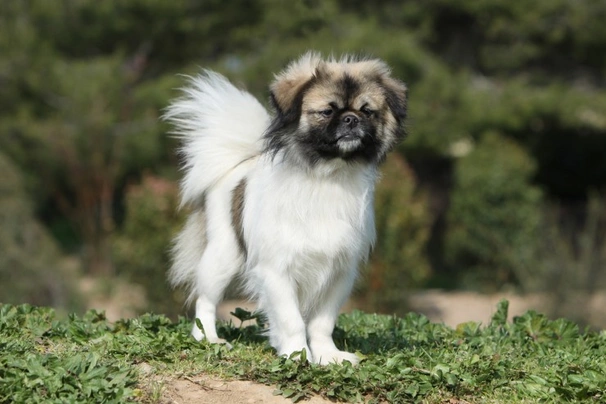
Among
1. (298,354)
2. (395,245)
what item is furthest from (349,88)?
(395,245)

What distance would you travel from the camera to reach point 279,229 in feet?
20.2

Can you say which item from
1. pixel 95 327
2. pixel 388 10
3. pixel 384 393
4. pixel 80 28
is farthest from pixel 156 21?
pixel 384 393

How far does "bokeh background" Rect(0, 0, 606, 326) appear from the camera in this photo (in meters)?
18.1

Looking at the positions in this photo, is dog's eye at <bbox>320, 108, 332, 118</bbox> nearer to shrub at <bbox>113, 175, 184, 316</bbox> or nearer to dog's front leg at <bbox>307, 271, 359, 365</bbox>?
dog's front leg at <bbox>307, 271, 359, 365</bbox>

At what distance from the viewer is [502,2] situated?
20.0m

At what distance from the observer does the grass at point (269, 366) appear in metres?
5.38

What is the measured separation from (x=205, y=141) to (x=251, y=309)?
3115mm

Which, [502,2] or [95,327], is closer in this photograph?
[95,327]

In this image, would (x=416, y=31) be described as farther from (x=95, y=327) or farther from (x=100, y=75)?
(x=95, y=327)

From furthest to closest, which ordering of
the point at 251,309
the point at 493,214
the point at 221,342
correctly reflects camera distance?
the point at 493,214 < the point at 251,309 < the point at 221,342

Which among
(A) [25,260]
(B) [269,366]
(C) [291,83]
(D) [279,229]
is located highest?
(A) [25,260]

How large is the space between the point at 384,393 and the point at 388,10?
51.3 ft

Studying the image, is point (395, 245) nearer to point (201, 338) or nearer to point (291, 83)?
point (201, 338)

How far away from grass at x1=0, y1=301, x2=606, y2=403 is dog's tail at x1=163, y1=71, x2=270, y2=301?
59 centimetres
